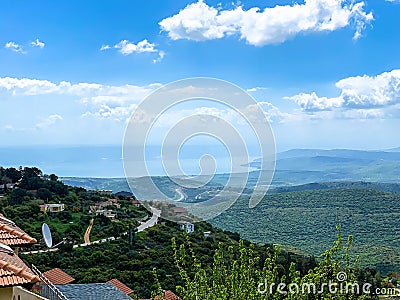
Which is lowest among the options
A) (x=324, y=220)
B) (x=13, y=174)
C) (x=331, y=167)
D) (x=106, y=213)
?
(x=324, y=220)

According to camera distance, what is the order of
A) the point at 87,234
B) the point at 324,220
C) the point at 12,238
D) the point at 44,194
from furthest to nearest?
the point at 44,194 → the point at 324,220 → the point at 87,234 → the point at 12,238

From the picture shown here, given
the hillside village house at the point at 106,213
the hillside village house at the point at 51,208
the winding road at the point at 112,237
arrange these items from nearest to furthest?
1. the winding road at the point at 112,237
2. the hillside village house at the point at 51,208
3. the hillside village house at the point at 106,213

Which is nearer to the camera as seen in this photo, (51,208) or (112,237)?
(112,237)

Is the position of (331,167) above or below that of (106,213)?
above

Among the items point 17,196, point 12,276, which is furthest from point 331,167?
point 12,276

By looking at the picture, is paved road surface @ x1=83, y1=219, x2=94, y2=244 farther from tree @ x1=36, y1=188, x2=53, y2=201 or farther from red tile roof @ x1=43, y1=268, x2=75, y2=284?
red tile roof @ x1=43, y1=268, x2=75, y2=284

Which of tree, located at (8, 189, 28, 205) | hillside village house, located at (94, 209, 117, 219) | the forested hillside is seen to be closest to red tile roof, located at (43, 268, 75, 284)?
the forested hillside

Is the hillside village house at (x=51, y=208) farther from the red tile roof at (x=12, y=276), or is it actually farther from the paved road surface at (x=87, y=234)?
the red tile roof at (x=12, y=276)

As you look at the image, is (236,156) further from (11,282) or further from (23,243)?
(11,282)

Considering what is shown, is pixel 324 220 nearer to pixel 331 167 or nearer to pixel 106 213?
pixel 106 213

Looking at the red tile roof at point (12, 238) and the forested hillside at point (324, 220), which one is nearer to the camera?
the red tile roof at point (12, 238)

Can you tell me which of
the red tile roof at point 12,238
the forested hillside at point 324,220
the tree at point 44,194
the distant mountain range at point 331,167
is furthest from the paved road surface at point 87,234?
the red tile roof at point 12,238

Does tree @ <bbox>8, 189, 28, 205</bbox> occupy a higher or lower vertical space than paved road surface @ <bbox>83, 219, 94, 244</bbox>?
higher

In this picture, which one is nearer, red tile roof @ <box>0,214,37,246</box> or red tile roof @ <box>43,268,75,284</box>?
red tile roof @ <box>0,214,37,246</box>
